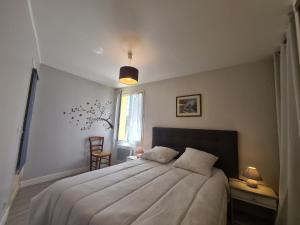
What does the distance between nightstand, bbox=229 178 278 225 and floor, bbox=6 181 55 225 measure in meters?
2.84

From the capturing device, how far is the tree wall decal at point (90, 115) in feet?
11.6

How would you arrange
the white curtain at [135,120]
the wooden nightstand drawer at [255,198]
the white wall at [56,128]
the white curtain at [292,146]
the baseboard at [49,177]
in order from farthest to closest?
the white curtain at [135,120] < the white wall at [56,128] < the baseboard at [49,177] < the wooden nightstand drawer at [255,198] < the white curtain at [292,146]

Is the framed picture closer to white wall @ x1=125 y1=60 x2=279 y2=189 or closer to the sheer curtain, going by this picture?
white wall @ x1=125 y1=60 x2=279 y2=189

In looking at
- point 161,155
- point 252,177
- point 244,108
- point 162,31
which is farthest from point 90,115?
point 252,177

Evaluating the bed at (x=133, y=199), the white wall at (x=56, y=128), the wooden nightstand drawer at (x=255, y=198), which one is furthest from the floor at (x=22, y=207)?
the wooden nightstand drawer at (x=255, y=198)

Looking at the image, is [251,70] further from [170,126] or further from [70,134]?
[70,134]

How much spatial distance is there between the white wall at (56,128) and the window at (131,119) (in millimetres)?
894

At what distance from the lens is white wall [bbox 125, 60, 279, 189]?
2.18 metres

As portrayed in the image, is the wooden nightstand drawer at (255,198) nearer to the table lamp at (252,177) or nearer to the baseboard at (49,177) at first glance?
the table lamp at (252,177)

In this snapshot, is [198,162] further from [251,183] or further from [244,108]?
[244,108]

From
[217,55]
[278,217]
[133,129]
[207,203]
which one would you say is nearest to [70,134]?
[133,129]

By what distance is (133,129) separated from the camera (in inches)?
153

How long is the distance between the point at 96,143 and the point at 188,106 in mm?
2795

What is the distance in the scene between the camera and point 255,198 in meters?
1.79
